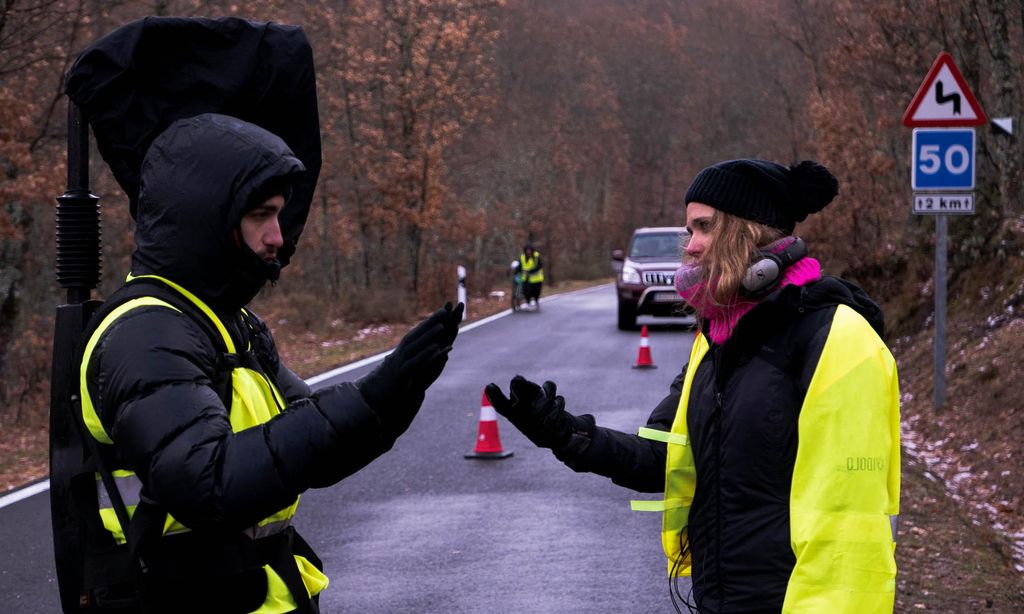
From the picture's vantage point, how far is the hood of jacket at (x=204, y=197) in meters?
2.52

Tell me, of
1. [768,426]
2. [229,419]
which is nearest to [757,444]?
[768,426]

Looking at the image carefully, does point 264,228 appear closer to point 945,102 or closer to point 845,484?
point 845,484

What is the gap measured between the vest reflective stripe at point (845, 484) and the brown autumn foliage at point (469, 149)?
11.9m

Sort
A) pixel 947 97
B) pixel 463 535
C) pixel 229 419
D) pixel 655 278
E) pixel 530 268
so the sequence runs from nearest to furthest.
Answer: pixel 229 419 < pixel 463 535 < pixel 947 97 < pixel 655 278 < pixel 530 268

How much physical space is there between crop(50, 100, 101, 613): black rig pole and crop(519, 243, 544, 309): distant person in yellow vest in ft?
85.8

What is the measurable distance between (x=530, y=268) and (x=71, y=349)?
27106mm

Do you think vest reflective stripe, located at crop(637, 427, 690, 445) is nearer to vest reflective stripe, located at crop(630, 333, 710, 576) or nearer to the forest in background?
vest reflective stripe, located at crop(630, 333, 710, 576)

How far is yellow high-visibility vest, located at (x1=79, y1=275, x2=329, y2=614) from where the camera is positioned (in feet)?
8.11

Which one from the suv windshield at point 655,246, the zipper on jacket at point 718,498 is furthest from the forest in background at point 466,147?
the zipper on jacket at point 718,498

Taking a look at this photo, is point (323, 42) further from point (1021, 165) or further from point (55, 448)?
point (55, 448)

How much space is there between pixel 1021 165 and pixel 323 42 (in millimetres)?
22609

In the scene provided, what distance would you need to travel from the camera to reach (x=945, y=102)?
36.7ft

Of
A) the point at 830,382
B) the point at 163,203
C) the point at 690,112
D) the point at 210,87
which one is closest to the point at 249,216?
the point at 163,203

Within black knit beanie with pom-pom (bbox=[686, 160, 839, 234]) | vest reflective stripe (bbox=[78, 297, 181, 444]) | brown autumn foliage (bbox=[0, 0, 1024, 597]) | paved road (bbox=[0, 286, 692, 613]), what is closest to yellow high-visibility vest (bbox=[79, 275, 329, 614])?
vest reflective stripe (bbox=[78, 297, 181, 444])
